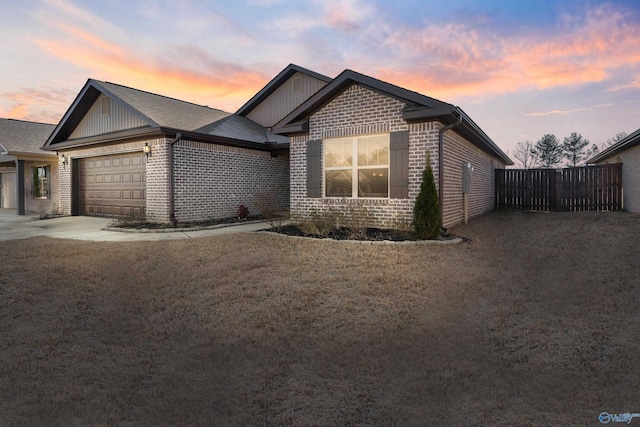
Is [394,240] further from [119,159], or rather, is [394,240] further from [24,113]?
[24,113]

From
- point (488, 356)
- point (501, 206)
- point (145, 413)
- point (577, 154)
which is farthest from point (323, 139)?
point (577, 154)

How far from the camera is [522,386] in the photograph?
2.93 m

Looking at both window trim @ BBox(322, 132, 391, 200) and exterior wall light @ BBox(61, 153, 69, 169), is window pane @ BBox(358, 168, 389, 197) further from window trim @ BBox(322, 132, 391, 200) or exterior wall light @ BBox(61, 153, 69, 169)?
exterior wall light @ BBox(61, 153, 69, 169)

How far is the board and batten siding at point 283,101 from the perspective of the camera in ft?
52.6

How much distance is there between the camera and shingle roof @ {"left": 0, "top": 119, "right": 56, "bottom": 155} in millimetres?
17656

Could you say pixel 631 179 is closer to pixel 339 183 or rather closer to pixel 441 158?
pixel 441 158

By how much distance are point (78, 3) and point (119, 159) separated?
→ 555 centimetres

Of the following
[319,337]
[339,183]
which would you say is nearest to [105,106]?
[339,183]

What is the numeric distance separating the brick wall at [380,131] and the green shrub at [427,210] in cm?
74

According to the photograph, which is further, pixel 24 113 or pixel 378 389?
pixel 24 113

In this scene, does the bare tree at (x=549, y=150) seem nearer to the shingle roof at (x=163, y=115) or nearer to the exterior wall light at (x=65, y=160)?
the shingle roof at (x=163, y=115)

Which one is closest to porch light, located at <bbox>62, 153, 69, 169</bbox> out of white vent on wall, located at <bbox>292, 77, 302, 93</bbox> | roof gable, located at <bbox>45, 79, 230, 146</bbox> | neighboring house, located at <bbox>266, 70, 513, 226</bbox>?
roof gable, located at <bbox>45, 79, 230, 146</bbox>

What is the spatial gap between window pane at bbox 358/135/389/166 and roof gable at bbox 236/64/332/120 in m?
7.18

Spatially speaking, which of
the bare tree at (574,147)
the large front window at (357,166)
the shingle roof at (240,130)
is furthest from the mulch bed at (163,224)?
the bare tree at (574,147)
